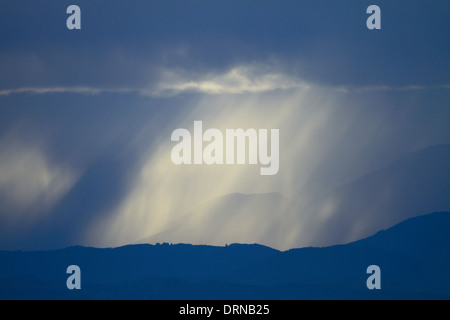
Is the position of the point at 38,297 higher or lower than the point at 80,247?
lower

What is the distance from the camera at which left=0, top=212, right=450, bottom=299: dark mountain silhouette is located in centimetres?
801

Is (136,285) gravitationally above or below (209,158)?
below

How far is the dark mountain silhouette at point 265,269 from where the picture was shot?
8008mm

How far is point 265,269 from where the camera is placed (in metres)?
8.12

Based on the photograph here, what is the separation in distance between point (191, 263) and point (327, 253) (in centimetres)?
214

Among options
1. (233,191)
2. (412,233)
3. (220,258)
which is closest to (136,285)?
(220,258)

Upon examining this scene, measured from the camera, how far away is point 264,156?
26.5ft

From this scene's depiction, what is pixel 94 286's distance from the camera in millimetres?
8062
